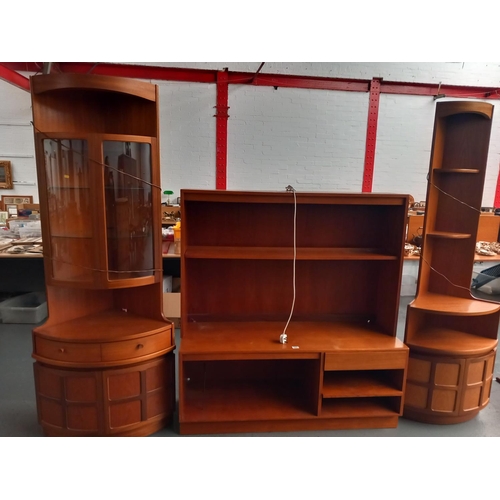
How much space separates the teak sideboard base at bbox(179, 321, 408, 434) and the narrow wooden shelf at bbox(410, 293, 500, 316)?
1.02 feet

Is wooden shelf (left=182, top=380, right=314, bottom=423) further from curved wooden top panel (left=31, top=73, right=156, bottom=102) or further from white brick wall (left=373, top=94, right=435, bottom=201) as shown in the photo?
white brick wall (left=373, top=94, right=435, bottom=201)

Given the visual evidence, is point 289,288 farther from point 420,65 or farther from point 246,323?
point 420,65

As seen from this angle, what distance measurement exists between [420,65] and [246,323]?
557cm

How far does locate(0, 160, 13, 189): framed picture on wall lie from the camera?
19.0 ft

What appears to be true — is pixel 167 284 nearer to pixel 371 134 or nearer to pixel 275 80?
pixel 275 80

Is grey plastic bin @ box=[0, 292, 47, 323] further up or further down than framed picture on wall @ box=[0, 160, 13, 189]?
further down

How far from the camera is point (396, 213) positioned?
7.23 ft

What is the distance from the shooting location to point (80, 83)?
1.76 metres

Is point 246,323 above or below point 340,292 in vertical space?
below

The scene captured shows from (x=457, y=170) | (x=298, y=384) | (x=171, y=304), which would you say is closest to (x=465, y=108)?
(x=457, y=170)

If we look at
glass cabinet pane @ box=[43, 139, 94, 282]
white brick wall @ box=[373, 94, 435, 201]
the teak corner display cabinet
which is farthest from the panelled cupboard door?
white brick wall @ box=[373, 94, 435, 201]

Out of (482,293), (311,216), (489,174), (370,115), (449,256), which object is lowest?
(482,293)

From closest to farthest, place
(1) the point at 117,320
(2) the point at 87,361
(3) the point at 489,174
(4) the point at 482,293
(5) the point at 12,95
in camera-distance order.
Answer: (2) the point at 87,361
(1) the point at 117,320
(4) the point at 482,293
(5) the point at 12,95
(3) the point at 489,174

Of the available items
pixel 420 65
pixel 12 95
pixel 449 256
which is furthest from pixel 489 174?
pixel 12 95
